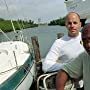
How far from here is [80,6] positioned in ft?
134

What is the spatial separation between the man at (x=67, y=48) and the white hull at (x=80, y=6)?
3480cm

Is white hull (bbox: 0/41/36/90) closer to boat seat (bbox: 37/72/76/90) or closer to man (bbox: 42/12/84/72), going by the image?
man (bbox: 42/12/84/72)

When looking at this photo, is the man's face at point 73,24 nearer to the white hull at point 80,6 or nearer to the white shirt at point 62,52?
the white shirt at point 62,52

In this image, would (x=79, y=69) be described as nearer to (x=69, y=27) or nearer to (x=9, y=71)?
(x=69, y=27)

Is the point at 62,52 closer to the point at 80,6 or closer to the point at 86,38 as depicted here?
the point at 86,38

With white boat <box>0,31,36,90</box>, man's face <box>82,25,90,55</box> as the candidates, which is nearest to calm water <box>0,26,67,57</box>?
white boat <box>0,31,36,90</box>

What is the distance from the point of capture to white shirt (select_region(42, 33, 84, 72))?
446cm

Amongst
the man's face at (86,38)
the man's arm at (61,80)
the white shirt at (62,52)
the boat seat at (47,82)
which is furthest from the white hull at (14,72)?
the man's face at (86,38)

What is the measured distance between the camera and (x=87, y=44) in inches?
127

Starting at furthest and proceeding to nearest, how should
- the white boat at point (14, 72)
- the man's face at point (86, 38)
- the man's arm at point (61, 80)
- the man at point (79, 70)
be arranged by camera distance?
the white boat at point (14, 72), the man's arm at point (61, 80), the man at point (79, 70), the man's face at point (86, 38)

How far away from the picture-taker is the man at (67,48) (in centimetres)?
447

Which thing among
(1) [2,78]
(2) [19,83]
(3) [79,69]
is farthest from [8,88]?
(3) [79,69]

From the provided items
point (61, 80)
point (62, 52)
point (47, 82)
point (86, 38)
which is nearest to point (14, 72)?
point (62, 52)

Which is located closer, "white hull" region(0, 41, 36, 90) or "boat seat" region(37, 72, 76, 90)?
"boat seat" region(37, 72, 76, 90)
